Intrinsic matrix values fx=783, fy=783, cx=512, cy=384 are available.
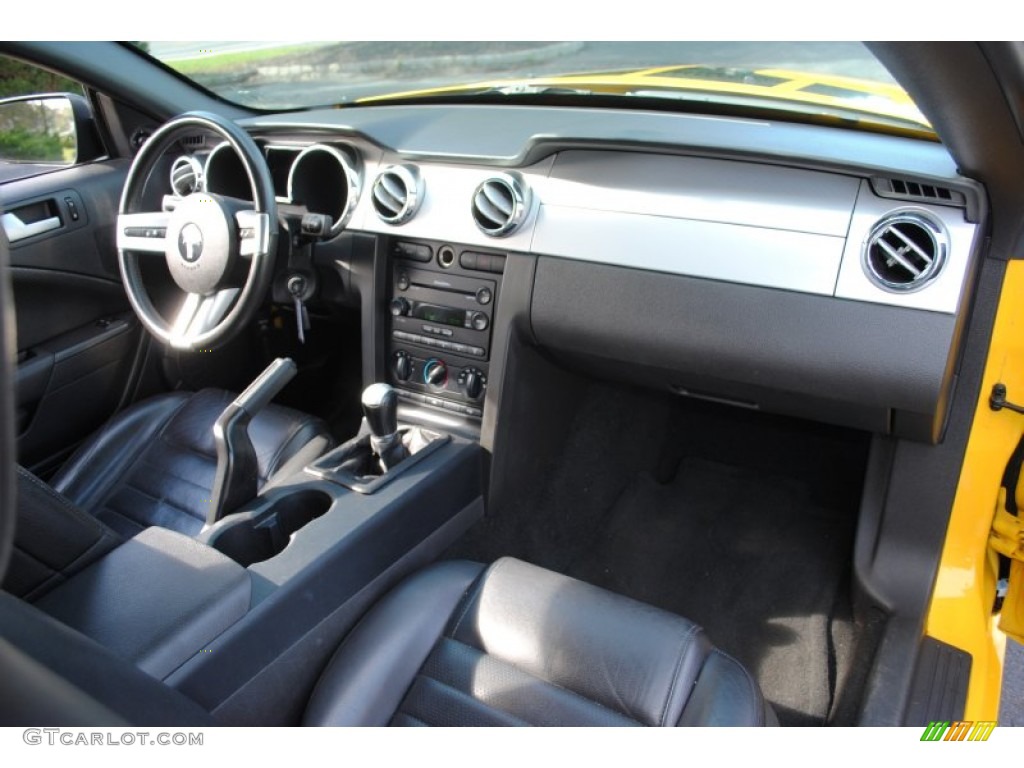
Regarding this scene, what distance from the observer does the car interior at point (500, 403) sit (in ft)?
3.95

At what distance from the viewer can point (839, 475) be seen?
2.20 metres

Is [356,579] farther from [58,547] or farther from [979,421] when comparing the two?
[979,421]

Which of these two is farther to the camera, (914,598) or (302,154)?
(302,154)

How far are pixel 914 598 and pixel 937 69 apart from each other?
122 cm

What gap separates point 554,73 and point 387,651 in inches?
67.2

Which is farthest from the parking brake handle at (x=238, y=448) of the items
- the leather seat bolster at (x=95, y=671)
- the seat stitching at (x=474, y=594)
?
the leather seat bolster at (x=95, y=671)

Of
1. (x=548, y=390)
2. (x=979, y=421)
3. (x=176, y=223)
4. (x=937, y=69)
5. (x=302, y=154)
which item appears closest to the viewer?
(x=937, y=69)

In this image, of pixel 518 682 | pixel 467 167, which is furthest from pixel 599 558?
pixel 467 167

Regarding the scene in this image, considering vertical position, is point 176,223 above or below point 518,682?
above

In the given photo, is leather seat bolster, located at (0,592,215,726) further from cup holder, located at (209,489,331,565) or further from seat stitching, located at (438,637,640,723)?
cup holder, located at (209,489,331,565)

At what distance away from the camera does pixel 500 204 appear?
1719mm

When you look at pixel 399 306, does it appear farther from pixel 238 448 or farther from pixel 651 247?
pixel 651 247

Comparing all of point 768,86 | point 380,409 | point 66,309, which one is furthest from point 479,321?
point 66,309

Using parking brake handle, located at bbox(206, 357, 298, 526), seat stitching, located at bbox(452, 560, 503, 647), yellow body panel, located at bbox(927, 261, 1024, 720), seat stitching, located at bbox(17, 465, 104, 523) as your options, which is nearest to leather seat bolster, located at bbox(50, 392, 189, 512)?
parking brake handle, located at bbox(206, 357, 298, 526)
